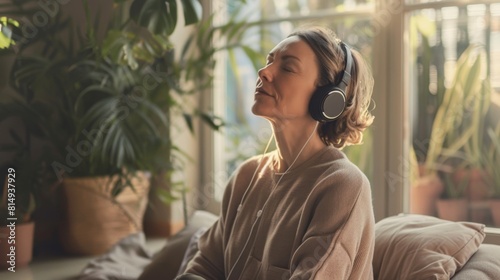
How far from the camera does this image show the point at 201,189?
3232mm

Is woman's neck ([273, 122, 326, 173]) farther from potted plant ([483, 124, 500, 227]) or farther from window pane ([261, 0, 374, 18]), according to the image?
window pane ([261, 0, 374, 18])

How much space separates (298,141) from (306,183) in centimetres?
12

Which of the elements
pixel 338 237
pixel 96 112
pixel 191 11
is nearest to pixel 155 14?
pixel 191 11

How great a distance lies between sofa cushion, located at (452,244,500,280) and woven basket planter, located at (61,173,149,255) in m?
1.53

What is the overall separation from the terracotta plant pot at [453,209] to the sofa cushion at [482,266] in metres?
0.69

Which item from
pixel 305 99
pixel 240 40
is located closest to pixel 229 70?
pixel 240 40

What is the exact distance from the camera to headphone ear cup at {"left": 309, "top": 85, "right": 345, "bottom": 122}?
5.31 feet

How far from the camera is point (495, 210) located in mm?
2375

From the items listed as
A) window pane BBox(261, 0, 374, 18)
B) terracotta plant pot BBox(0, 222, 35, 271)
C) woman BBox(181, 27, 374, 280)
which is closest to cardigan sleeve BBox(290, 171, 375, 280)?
woman BBox(181, 27, 374, 280)

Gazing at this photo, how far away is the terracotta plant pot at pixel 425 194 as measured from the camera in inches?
98.3

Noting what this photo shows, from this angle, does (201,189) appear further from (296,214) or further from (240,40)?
(296,214)

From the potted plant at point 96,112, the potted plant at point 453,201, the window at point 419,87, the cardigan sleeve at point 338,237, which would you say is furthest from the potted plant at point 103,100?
the cardigan sleeve at point 338,237

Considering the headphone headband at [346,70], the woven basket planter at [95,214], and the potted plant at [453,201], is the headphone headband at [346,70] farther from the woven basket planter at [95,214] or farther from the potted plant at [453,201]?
the woven basket planter at [95,214]

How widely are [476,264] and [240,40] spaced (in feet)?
5.48
